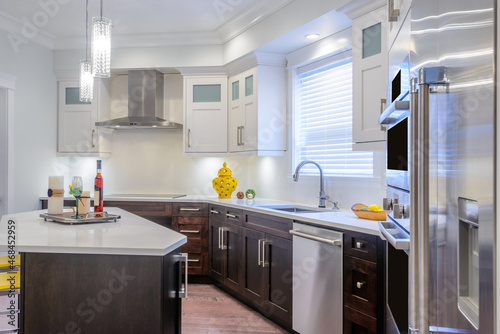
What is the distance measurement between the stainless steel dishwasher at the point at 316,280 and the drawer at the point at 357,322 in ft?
0.16

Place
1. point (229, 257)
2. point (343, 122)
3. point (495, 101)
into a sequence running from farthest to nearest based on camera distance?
1. point (229, 257)
2. point (343, 122)
3. point (495, 101)

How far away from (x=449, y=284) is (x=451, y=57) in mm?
414

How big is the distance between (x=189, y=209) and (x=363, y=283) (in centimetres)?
252

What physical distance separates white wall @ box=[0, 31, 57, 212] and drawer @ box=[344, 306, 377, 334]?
3602 mm

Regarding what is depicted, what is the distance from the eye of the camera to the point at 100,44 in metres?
2.56

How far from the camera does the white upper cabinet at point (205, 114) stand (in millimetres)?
4824

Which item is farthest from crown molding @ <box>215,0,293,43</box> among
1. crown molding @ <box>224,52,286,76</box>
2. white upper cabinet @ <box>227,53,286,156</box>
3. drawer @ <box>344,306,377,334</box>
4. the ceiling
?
drawer @ <box>344,306,377,334</box>

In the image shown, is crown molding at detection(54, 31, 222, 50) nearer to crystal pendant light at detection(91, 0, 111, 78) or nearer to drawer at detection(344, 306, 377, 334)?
crystal pendant light at detection(91, 0, 111, 78)

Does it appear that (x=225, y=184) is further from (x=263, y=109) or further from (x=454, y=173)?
(x=454, y=173)

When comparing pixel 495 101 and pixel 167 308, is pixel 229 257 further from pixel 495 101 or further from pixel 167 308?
pixel 495 101

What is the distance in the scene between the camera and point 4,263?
2.36 metres

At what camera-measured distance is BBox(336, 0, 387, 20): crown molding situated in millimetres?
2673

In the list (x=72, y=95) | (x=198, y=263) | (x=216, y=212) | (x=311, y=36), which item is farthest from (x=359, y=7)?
(x=72, y=95)

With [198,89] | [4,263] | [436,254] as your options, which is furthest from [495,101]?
[198,89]
